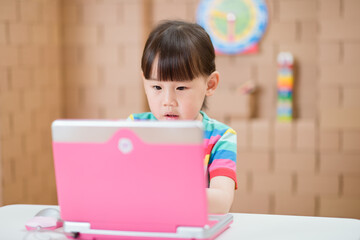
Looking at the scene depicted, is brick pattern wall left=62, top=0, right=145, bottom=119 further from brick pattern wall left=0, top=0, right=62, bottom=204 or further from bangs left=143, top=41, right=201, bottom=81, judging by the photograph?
bangs left=143, top=41, right=201, bottom=81

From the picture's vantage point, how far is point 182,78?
1.21 m

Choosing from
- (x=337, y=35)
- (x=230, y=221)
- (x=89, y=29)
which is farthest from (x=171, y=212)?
(x=89, y=29)

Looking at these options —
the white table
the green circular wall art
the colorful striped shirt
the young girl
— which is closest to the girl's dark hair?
the young girl

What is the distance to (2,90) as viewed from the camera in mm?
2623

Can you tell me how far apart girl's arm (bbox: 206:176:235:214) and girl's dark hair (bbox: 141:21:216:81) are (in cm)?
27

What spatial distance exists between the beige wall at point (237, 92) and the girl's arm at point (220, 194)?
1.76 meters

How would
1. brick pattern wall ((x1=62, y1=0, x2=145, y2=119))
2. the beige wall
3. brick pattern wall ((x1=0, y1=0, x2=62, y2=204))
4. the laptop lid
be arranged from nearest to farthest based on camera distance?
the laptop lid < brick pattern wall ((x1=0, y1=0, x2=62, y2=204)) < the beige wall < brick pattern wall ((x1=62, y1=0, x2=145, y2=119))

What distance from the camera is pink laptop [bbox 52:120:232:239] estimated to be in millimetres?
804

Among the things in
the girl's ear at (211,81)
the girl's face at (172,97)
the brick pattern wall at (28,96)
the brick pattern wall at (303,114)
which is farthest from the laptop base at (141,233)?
the brick pattern wall at (303,114)

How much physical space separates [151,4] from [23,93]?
1.02 metres

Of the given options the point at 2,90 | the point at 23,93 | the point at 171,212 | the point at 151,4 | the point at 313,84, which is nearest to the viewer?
the point at 171,212

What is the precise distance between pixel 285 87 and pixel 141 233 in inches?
86.9

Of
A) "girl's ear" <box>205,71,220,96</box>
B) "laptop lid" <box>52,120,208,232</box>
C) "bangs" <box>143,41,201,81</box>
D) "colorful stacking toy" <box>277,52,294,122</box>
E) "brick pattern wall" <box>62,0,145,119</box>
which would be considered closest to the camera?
"laptop lid" <box>52,120,208,232</box>

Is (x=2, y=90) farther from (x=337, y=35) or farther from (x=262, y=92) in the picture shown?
(x=337, y=35)
